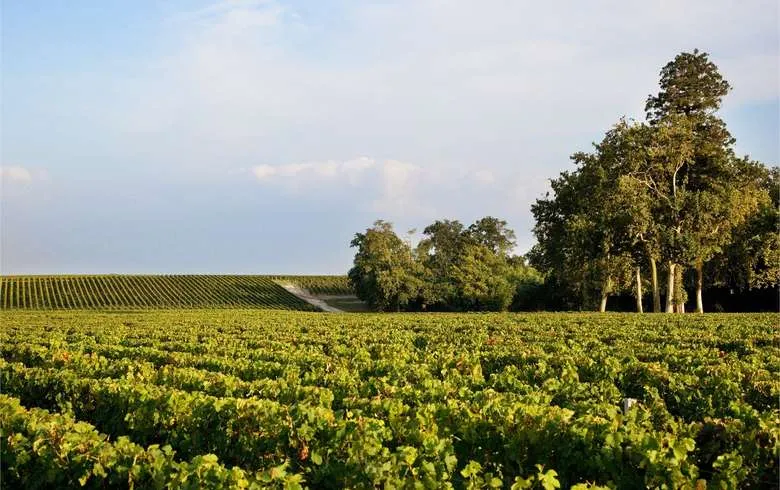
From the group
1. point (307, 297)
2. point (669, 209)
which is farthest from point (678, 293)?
point (307, 297)

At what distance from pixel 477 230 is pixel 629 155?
61.2m

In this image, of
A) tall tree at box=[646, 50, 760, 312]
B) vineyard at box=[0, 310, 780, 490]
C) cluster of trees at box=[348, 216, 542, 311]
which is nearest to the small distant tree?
cluster of trees at box=[348, 216, 542, 311]

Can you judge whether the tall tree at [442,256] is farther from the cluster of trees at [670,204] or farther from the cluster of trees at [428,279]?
the cluster of trees at [670,204]

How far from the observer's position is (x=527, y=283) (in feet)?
237

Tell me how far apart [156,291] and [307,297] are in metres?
23.6

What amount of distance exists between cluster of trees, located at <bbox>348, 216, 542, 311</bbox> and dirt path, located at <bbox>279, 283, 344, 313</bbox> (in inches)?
420

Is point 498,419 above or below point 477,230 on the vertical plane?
below

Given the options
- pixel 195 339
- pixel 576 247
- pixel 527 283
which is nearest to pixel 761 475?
pixel 195 339

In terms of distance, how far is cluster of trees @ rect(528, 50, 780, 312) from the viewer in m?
39.1

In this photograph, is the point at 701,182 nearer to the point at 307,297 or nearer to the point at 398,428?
the point at 398,428

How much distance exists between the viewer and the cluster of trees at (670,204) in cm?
3906

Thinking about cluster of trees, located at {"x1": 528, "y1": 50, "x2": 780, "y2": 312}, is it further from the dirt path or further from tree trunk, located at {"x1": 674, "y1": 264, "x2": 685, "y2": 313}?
the dirt path

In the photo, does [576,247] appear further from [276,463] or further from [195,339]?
[276,463]

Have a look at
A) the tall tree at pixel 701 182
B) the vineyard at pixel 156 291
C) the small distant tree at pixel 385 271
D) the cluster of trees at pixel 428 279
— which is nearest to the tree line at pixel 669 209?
the tall tree at pixel 701 182
